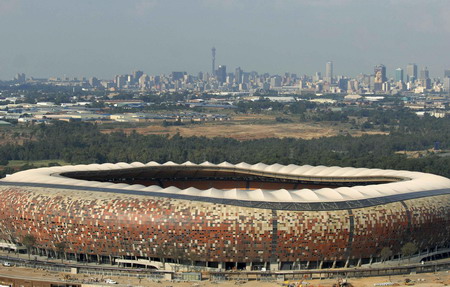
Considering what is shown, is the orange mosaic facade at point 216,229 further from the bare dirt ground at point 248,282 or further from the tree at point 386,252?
the bare dirt ground at point 248,282

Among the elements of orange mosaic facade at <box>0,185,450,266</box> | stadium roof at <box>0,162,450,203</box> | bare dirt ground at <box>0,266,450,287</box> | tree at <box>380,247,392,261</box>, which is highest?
stadium roof at <box>0,162,450,203</box>

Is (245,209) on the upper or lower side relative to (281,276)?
upper

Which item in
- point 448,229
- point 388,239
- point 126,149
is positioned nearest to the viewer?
point 388,239

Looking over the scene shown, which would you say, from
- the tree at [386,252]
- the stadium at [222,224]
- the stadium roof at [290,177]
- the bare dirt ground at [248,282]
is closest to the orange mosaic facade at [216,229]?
the stadium at [222,224]

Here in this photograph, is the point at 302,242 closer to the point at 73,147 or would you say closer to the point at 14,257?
the point at 14,257

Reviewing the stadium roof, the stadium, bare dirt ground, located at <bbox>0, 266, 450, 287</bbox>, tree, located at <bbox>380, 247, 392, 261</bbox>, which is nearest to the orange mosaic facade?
the stadium

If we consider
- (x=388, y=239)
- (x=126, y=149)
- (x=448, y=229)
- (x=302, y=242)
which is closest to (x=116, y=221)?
(x=302, y=242)

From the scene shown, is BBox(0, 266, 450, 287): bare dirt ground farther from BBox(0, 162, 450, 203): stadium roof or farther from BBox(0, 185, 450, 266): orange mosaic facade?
BBox(0, 162, 450, 203): stadium roof

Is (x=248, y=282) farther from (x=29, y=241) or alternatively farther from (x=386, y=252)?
(x=29, y=241)

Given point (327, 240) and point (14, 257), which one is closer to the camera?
point (327, 240)

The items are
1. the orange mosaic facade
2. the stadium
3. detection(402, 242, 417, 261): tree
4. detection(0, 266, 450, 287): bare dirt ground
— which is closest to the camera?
detection(0, 266, 450, 287): bare dirt ground
